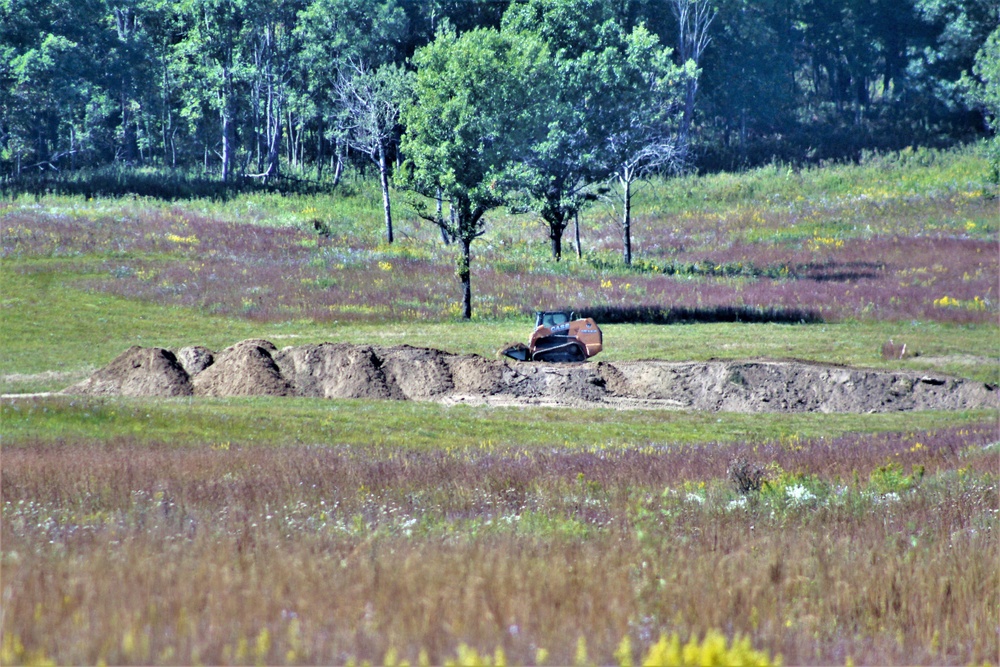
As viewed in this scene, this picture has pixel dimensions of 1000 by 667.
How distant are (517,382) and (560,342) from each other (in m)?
3.89

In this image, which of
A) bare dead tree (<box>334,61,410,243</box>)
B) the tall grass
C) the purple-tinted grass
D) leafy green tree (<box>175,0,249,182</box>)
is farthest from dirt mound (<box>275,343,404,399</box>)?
leafy green tree (<box>175,0,249,182</box>)

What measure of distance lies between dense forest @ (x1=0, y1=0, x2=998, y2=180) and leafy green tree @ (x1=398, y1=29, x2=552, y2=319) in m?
16.1

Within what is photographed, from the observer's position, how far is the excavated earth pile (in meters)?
25.7

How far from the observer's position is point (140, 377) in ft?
85.0

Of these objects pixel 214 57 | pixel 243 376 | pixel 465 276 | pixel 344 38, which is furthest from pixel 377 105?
pixel 243 376

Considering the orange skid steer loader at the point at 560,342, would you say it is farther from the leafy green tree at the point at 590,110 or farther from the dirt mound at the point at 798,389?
the leafy green tree at the point at 590,110

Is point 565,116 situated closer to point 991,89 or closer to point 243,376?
point 991,89

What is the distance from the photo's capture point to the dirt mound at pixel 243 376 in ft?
83.4

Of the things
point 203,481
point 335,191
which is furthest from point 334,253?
point 203,481

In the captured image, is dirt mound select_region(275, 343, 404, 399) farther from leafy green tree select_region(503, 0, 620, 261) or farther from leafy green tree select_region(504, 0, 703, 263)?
leafy green tree select_region(504, 0, 703, 263)

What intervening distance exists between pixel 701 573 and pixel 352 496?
204 inches

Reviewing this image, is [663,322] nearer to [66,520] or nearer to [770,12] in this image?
[66,520]

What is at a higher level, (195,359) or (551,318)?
(551,318)

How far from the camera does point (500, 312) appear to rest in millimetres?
43531
